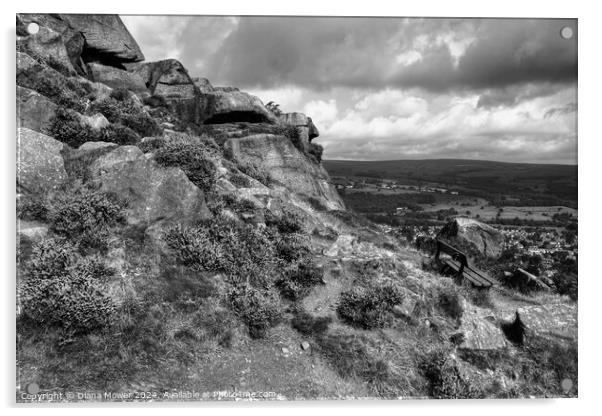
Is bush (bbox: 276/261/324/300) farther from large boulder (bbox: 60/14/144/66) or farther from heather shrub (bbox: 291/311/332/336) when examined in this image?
large boulder (bbox: 60/14/144/66)

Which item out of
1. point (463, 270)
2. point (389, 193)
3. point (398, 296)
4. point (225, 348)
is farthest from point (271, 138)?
point (389, 193)

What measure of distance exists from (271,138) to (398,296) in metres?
15.7

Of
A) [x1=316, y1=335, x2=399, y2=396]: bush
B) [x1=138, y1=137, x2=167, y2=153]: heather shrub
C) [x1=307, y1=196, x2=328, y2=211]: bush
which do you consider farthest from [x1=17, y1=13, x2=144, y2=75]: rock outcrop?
[x1=316, y1=335, x2=399, y2=396]: bush

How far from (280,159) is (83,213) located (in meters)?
14.6

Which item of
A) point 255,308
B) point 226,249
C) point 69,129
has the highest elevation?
point 69,129

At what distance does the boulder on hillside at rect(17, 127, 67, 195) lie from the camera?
8984 millimetres

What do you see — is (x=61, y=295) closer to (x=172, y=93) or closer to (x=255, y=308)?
(x=255, y=308)

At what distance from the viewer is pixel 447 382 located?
7.41 m

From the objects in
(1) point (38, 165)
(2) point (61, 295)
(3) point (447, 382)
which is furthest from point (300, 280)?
(1) point (38, 165)

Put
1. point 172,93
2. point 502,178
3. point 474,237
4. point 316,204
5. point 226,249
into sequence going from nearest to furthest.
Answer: point 226,249 < point 316,204 < point 474,237 < point 172,93 < point 502,178

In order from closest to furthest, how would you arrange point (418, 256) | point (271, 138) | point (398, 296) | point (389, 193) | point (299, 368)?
point (299, 368) < point (398, 296) < point (418, 256) < point (271, 138) < point (389, 193)

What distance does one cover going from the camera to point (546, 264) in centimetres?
1218

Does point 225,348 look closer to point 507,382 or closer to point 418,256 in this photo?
point 507,382

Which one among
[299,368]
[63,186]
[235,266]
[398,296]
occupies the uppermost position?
[63,186]
